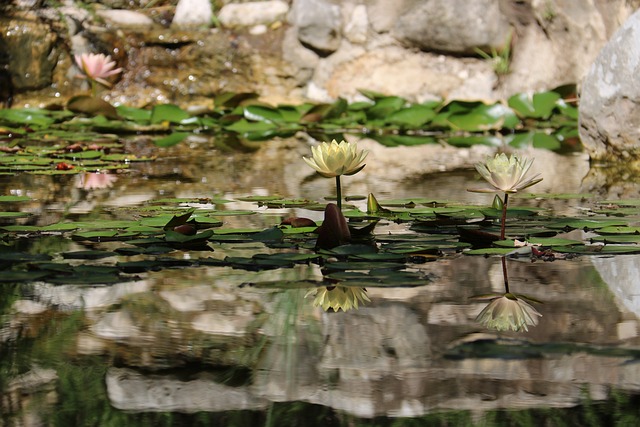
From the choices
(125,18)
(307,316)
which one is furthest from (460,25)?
(307,316)

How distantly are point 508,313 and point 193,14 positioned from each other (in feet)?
21.1

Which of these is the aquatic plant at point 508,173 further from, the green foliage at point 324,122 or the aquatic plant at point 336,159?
the green foliage at point 324,122

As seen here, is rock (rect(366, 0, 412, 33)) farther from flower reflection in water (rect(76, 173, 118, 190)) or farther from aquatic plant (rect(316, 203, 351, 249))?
aquatic plant (rect(316, 203, 351, 249))

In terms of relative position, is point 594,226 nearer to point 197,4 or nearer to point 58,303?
point 58,303

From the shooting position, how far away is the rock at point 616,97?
4.20 m

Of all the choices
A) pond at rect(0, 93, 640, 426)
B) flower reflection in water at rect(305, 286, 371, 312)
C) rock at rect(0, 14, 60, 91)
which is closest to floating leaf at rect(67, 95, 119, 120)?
rock at rect(0, 14, 60, 91)

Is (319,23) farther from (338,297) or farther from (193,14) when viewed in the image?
(338,297)

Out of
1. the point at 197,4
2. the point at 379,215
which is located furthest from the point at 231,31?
the point at 379,215

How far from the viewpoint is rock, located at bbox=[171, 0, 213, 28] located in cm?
788

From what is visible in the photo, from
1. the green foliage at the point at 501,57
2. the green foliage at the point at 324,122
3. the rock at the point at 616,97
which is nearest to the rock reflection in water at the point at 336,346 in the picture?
the rock at the point at 616,97

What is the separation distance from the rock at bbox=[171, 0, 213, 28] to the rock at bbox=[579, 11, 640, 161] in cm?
404

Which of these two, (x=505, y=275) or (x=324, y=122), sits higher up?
(x=324, y=122)

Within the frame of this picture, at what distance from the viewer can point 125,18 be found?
26.0 feet

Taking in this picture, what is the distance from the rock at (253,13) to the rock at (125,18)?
1.86 ft
